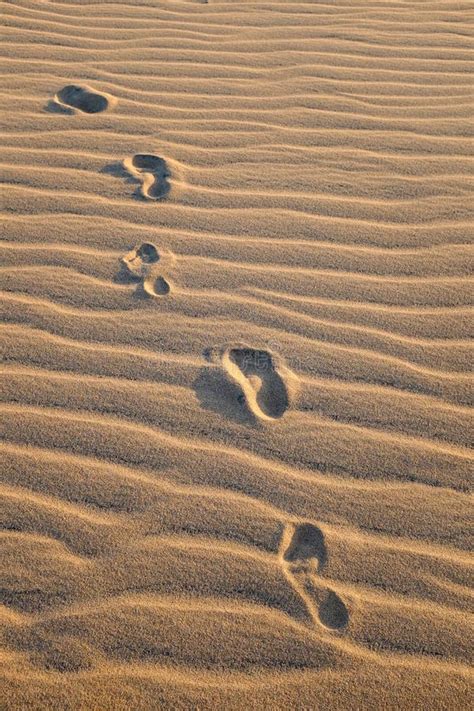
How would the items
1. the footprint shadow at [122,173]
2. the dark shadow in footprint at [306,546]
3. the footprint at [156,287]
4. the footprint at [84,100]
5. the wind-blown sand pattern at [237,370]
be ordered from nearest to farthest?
the wind-blown sand pattern at [237,370], the dark shadow in footprint at [306,546], the footprint at [156,287], the footprint shadow at [122,173], the footprint at [84,100]

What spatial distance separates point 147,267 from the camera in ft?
9.18

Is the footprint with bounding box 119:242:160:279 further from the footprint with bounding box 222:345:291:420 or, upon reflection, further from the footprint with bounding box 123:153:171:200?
the footprint with bounding box 222:345:291:420

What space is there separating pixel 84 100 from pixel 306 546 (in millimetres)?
2568

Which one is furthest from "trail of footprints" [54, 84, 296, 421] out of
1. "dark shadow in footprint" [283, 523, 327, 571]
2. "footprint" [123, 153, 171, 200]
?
"dark shadow in footprint" [283, 523, 327, 571]

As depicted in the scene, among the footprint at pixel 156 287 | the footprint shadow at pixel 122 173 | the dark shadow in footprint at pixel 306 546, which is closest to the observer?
the dark shadow in footprint at pixel 306 546

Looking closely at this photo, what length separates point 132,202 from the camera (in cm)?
304

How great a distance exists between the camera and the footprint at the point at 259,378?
7.84ft

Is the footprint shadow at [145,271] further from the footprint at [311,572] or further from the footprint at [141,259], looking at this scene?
the footprint at [311,572]

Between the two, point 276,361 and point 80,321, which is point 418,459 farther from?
point 80,321

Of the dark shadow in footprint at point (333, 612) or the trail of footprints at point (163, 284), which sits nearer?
the dark shadow in footprint at point (333, 612)

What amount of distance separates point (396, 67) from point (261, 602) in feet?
9.60

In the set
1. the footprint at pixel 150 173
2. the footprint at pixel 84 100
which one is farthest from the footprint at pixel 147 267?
the footprint at pixel 84 100

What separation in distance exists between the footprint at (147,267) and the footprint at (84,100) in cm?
107

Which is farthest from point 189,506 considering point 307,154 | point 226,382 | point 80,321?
point 307,154
